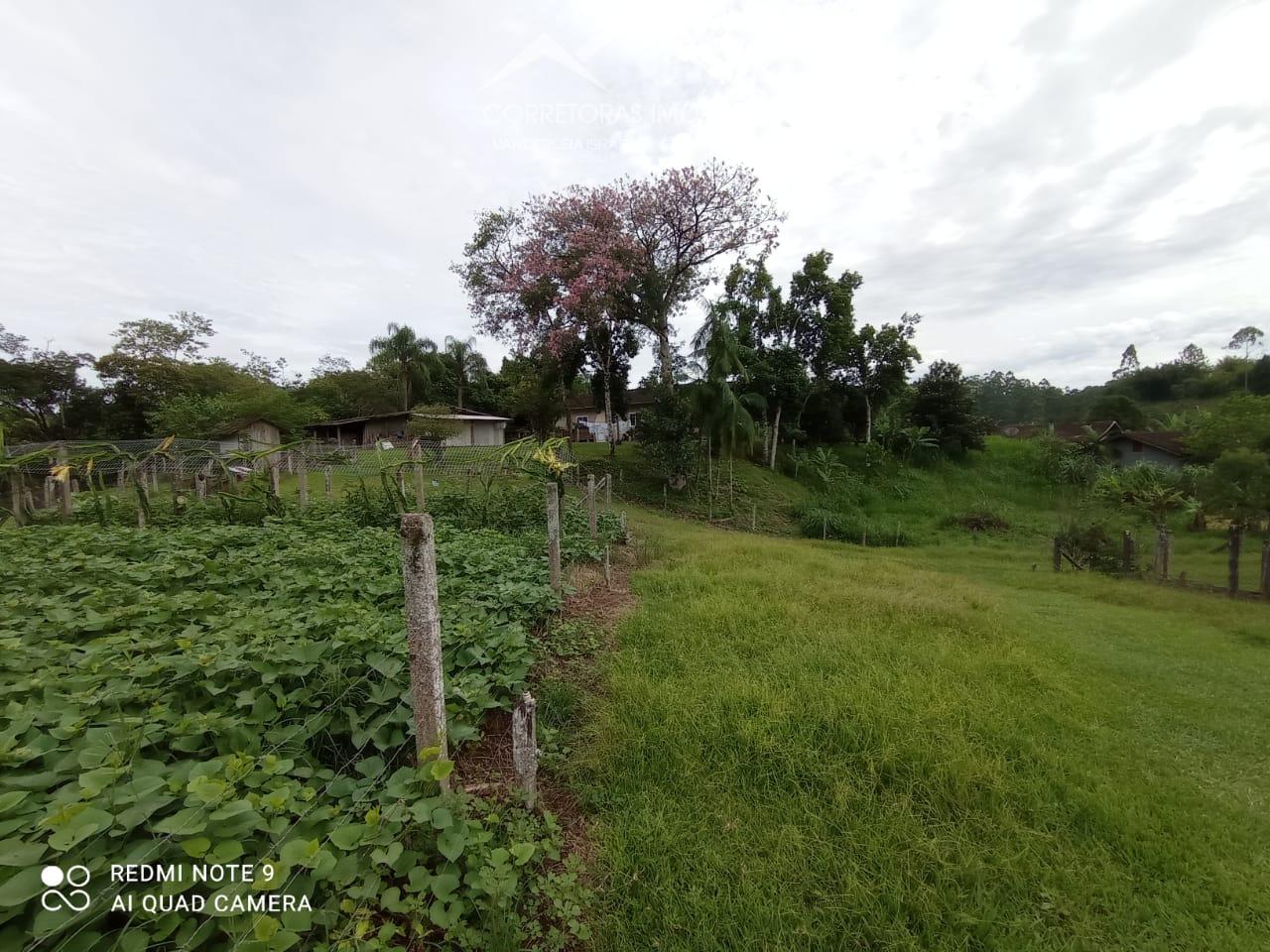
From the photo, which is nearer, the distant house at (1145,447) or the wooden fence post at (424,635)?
the wooden fence post at (424,635)

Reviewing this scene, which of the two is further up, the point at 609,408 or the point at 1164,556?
the point at 609,408

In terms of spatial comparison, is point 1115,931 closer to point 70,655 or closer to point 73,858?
point 73,858

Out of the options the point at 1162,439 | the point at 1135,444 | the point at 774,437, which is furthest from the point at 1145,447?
the point at 774,437

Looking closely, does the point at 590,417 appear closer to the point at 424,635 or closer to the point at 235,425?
the point at 235,425

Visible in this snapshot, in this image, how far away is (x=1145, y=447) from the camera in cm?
2073

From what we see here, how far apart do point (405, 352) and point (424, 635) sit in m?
30.6

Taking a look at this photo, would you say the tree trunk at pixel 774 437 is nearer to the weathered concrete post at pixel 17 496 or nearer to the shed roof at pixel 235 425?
the weathered concrete post at pixel 17 496

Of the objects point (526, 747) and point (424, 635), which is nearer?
point (424, 635)

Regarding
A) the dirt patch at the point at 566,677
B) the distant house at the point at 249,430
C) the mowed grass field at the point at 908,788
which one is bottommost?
the mowed grass field at the point at 908,788

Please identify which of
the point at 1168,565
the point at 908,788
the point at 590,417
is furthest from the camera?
the point at 590,417

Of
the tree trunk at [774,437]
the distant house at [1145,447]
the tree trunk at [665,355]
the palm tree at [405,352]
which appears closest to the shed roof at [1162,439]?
the distant house at [1145,447]

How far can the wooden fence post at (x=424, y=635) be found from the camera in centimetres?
166

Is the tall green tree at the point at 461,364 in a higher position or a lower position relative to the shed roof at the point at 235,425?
higher

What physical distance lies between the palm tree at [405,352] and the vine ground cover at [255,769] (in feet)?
91.5
